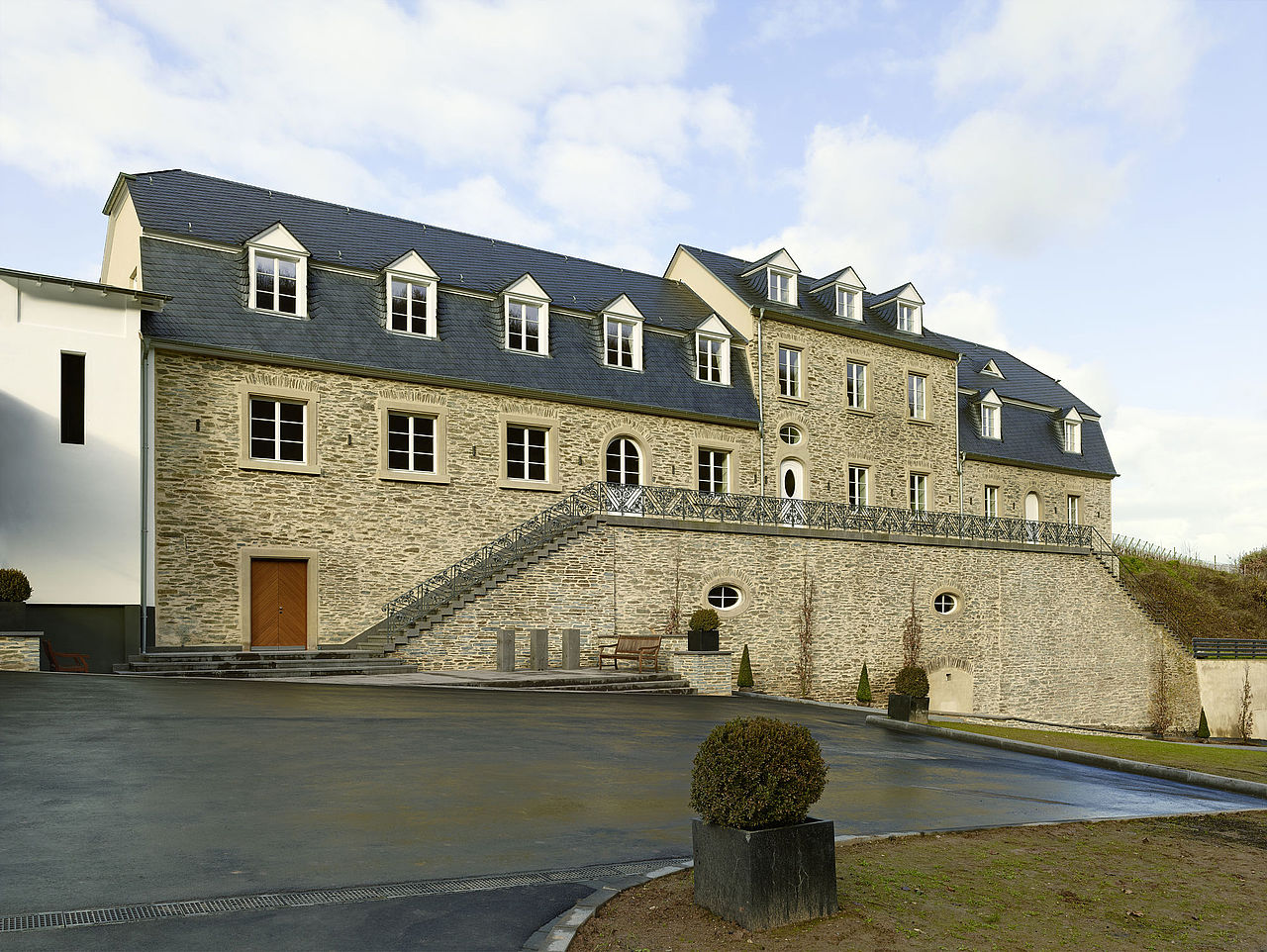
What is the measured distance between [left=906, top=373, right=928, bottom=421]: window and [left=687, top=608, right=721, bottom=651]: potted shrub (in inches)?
579

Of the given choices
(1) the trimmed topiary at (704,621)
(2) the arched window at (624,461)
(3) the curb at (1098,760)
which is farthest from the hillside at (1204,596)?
(3) the curb at (1098,760)

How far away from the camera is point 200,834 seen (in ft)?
23.6

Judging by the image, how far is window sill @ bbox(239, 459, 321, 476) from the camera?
21359 millimetres

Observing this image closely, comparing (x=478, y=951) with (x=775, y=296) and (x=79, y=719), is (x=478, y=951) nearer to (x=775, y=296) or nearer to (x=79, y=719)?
(x=79, y=719)

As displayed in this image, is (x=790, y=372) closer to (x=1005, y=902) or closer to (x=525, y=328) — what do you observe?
(x=525, y=328)

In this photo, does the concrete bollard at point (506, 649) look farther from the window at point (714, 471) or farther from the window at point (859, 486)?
the window at point (859, 486)

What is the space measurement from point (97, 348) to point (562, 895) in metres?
17.6

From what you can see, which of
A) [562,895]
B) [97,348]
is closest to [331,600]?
[97,348]

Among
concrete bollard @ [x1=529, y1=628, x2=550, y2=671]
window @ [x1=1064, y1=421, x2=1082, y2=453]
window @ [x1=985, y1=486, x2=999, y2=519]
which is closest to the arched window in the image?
concrete bollard @ [x1=529, y1=628, x2=550, y2=671]

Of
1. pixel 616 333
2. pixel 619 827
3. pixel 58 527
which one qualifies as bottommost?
pixel 619 827

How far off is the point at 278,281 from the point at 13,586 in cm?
902

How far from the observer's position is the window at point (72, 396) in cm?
1930

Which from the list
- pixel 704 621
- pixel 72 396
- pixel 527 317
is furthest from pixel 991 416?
pixel 72 396

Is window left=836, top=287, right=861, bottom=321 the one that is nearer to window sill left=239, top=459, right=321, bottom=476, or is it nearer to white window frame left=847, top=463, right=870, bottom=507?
white window frame left=847, top=463, right=870, bottom=507
